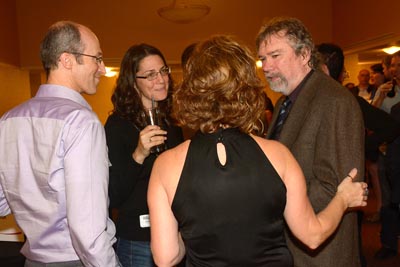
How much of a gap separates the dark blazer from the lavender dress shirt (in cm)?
80

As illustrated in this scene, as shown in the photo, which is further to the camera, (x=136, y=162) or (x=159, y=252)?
(x=136, y=162)

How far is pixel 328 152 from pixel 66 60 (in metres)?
1.09

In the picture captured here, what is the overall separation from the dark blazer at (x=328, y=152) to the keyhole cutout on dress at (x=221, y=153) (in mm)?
588

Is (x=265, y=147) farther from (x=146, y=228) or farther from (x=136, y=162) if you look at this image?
(x=146, y=228)

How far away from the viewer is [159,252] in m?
1.27

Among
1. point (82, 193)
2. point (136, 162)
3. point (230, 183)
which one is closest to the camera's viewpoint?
point (230, 183)

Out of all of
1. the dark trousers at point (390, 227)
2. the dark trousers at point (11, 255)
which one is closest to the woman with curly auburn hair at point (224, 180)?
the dark trousers at point (11, 255)

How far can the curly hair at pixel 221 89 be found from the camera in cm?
122

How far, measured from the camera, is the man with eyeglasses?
1402 millimetres

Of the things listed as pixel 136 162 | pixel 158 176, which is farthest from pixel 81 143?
pixel 136 162

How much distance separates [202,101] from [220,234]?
1.33 feet

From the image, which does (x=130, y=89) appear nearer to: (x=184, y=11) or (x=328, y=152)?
(x=328, y=152)

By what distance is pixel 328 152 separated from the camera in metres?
1.67

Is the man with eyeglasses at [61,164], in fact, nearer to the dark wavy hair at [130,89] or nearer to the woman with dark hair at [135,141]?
the woman with dark hair at [135,141]
